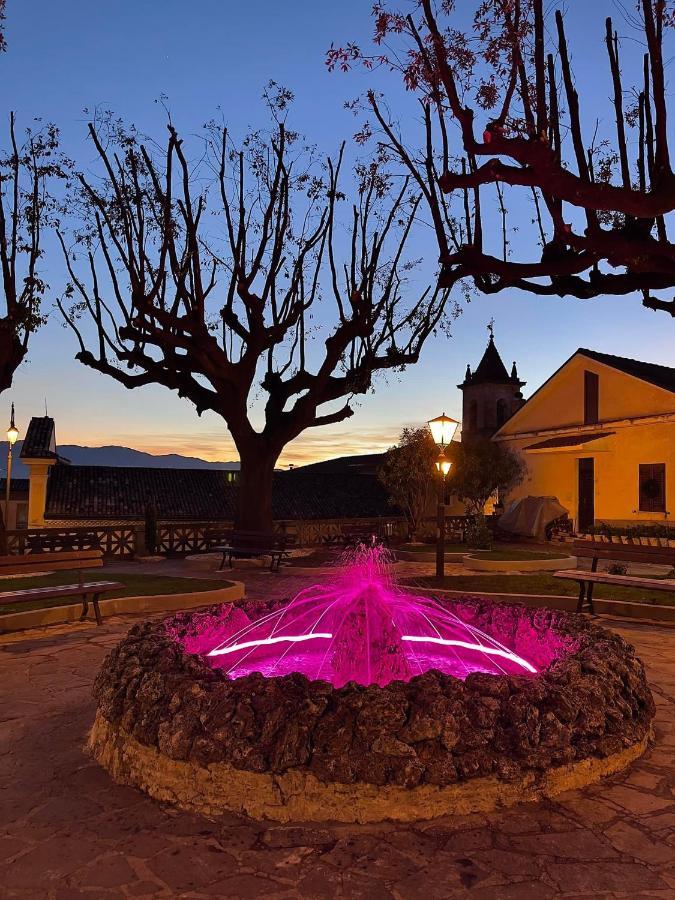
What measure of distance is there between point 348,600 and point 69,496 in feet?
83.2

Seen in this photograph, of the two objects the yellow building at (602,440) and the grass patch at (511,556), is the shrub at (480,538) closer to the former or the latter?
the grass patch at (511,556)

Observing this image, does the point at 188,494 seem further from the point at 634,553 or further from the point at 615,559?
the point at 634,553

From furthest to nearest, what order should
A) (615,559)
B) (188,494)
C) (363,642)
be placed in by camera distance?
(188,494) → (615,559) → (363,642)

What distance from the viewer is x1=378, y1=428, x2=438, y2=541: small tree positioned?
1041 inches

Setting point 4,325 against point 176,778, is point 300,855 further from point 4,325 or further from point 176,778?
point 4,325

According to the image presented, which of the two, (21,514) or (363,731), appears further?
(21,514)

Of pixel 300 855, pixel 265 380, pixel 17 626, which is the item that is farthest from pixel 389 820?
pixel 265 380

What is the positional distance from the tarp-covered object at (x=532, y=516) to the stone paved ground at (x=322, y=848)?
20940 mm

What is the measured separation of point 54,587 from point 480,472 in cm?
2116

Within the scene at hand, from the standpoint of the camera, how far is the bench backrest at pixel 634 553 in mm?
10277

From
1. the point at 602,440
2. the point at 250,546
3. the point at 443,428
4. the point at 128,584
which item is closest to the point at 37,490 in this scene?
the point at 250,546

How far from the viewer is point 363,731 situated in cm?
393

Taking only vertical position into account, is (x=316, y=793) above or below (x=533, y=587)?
below

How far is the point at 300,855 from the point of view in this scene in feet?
11.2
